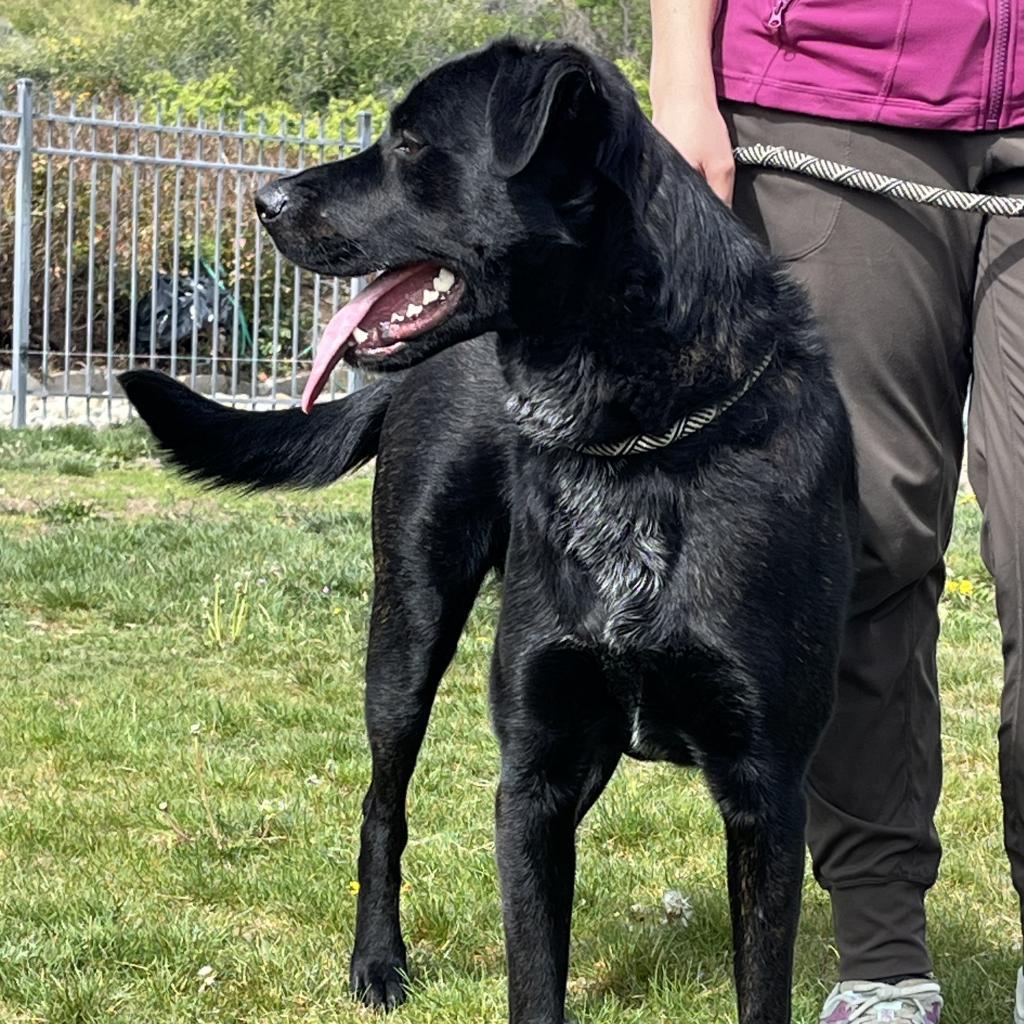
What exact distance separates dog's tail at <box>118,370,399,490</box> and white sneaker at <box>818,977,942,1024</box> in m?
1.44

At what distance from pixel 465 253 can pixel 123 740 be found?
233cm

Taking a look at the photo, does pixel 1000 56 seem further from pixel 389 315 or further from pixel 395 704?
pixel 395 704

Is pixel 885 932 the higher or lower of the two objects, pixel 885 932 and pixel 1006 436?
the lower

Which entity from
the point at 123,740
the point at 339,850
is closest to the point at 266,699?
the point at 123,740

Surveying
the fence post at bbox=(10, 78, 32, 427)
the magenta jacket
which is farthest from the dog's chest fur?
the fence post at bbox=(10, 78, 32, 427)

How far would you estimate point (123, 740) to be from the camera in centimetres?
444

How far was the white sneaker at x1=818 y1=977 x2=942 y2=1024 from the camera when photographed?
2889 mm

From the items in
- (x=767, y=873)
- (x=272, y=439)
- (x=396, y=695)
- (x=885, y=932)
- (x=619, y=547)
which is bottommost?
(x=885, y=932)

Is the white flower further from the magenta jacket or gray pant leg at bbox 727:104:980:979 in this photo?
the magenta jacket

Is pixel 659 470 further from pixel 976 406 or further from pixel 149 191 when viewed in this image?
pixel 149 191

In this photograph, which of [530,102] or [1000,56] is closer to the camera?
[530,102]

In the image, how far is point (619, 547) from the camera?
2555 millimetres

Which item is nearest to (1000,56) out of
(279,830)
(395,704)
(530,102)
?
(530,102)

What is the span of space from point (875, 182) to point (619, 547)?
747 mm
